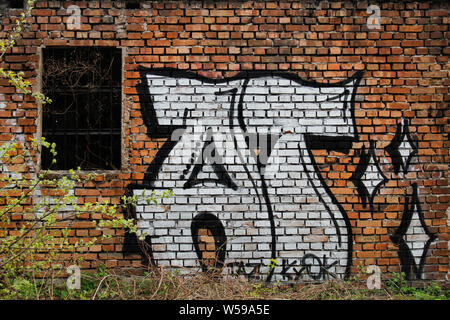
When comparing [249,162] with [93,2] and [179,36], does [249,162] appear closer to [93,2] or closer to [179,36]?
[179,36]

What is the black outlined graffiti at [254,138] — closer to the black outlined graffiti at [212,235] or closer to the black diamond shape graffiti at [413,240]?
the black outlined graffiti at [212,235]

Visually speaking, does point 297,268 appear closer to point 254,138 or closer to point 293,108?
point 254,138

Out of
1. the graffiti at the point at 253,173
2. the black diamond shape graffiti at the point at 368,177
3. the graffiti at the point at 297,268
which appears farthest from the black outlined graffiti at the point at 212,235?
the black diamond shape graffiti at the point at 368,177

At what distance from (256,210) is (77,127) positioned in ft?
6.78

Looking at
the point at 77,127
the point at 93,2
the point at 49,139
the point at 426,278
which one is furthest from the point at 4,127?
the point at 426,278

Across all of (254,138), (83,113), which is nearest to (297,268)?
(254,138)

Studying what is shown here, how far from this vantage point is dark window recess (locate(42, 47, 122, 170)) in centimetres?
364

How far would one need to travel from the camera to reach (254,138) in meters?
3.63

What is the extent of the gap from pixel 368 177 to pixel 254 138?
1.25 meters

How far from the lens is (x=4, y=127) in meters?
3.55

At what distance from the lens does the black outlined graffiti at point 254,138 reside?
3.60 metres

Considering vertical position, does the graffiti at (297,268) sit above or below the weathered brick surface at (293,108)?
below

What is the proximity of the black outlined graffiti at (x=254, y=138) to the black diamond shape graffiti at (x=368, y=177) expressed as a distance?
0.21 m

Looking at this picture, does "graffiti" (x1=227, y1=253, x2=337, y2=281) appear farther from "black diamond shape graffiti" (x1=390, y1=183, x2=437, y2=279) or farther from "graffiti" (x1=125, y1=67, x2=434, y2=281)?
"black diamond shape graffiti" (x1=390, y1=183, x2=437, y2=279)
